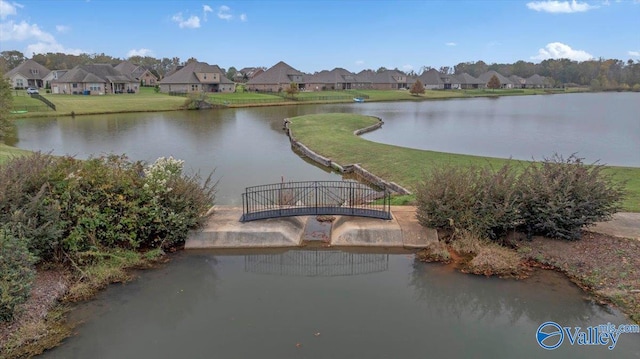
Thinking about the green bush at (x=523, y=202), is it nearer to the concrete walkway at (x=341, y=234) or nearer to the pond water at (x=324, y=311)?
the concrete walkway at (x=341, y=234)

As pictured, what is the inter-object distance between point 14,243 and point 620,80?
192 m

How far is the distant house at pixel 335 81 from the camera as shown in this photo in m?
100

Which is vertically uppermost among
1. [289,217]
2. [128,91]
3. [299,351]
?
[128,91]

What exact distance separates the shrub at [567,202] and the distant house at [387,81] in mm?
102448

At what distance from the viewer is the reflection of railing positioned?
414 inches

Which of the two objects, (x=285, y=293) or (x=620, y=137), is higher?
(x=620, y=137)

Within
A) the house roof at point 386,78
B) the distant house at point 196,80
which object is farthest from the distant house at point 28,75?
the house roof at point 386,78

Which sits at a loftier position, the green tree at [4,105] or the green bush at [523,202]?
the green tree at [4,105]

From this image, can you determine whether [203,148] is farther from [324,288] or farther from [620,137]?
[620,137]

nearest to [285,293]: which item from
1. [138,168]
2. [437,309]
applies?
[437,309]

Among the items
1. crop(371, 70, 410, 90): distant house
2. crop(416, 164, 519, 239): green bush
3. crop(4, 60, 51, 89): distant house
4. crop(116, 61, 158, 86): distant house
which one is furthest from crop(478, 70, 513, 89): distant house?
crop(416, 164, 519, 239): green bush

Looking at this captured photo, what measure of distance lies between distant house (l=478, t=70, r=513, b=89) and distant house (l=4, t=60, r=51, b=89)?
117 meters

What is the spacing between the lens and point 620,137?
110ft

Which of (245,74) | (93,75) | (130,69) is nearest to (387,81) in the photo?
(245,74)
